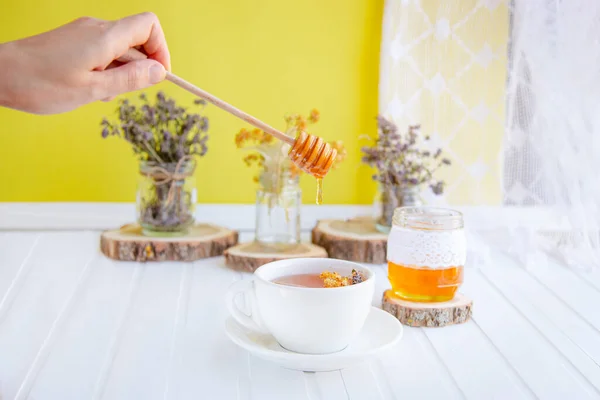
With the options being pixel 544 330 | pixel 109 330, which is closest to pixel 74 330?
pixel 109 330

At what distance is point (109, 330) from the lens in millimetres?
1230

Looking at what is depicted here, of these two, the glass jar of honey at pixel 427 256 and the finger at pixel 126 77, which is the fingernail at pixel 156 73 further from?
the glass jar of honey at pixel 427 256

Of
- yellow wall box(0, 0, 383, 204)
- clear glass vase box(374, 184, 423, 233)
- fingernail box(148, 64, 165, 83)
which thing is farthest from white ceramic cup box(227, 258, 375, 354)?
yellow wall box(0, 0, 383, 204)

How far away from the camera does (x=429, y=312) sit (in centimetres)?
125

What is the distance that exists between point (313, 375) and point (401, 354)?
0.55 feet

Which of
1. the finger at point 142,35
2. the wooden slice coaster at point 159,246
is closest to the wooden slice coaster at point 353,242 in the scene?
the wooden slice coaster at point 159,246

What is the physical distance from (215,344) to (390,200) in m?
0.73

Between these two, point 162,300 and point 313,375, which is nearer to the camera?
point 313,375

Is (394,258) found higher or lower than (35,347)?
higher

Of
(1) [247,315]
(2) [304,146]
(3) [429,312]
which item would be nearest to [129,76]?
(2) [304,146]

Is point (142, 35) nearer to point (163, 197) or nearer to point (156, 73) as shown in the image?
point (156, 73)

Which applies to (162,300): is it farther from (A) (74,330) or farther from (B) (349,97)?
(B) (349,97)

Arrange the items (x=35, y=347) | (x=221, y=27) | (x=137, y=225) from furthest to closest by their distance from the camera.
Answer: (x=221, y=27) → (x=137, y=225) → (x=35, y=347)

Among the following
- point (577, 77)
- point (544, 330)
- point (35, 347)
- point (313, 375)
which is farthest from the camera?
point (577, 77)
